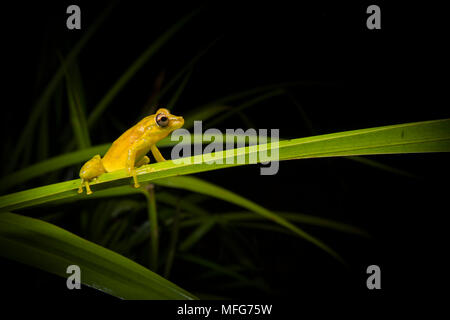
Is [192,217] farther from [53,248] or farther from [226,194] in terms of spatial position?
[53,248]

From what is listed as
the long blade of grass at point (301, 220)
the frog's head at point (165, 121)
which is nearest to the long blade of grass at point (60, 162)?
the frog's head at point (165, 121)

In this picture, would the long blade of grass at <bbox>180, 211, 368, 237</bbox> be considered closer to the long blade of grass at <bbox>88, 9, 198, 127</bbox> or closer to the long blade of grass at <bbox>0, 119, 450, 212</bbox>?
the long blade of grass at <bbox>88, 9, 198, 127</bbox>

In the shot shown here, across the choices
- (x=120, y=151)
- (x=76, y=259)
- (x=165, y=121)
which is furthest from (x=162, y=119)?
(x=76, y=259)

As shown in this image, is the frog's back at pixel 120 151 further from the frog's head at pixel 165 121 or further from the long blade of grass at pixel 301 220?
the long blade of grass at pixel 301 220

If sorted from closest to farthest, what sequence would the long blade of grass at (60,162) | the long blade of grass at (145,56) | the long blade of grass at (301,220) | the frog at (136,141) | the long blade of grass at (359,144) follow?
the long blade of grass at (359,144) → the frog at (136,141) → the long blade of grass at (60,162) → the long blade of grass at (145,56) → the long blade of grass at (301,220)

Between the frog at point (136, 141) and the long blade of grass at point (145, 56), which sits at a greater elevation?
the long blade of grass at point (145, 56)

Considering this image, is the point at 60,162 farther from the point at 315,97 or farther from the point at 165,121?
the point at 315,97

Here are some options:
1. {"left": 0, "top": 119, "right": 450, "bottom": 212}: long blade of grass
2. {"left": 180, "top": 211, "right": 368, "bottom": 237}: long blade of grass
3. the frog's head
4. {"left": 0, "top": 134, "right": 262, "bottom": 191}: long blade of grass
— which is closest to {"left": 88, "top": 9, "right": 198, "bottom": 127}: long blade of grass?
{"left": 0, "top": 134, "right": 262, "bottom": 191}: long blade of grass

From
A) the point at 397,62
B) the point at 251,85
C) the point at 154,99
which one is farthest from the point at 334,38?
the point at 154,99

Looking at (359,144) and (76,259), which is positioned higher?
(359,144)
